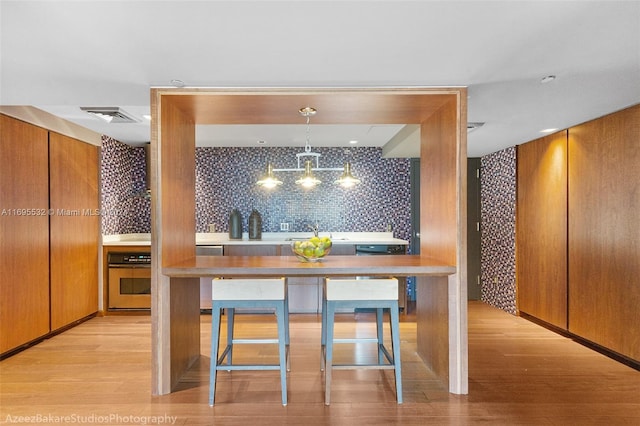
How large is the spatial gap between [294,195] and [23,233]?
311 cm

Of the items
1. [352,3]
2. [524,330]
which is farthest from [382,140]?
[352,3]

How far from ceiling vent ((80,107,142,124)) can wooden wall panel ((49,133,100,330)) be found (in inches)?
27.2

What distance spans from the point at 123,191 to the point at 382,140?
358 cm

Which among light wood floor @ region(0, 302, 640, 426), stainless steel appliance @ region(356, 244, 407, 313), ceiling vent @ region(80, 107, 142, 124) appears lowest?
light wood floor @ region(0, 302, 640, 426)

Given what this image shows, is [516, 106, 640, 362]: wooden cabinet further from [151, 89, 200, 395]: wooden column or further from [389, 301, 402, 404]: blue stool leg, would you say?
[151, 89, 200, 395]: wooden column

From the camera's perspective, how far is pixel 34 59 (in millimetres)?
2182

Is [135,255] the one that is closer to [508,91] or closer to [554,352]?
[508,91]

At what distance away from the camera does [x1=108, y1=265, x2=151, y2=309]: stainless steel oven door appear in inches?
179

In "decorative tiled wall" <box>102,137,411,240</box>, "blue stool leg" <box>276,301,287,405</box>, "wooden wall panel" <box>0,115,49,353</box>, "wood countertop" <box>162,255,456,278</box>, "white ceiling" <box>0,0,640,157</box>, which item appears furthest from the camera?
"decorative tiled wall" <box>102,137,411,240</box>

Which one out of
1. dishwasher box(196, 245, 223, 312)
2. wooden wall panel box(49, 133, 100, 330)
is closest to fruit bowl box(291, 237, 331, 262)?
dishwasher box(196, 245, 223, 312)

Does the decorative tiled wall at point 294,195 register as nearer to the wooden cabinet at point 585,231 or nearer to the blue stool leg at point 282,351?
the wooden cabinet at point 585,231

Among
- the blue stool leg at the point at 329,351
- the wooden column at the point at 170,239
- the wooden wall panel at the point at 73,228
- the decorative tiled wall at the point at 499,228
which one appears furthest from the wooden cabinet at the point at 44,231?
the decorative tiled wall at the point at 499,228

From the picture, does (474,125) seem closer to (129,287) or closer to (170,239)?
(170,239)

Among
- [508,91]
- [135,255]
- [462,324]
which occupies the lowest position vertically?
[462,324]
